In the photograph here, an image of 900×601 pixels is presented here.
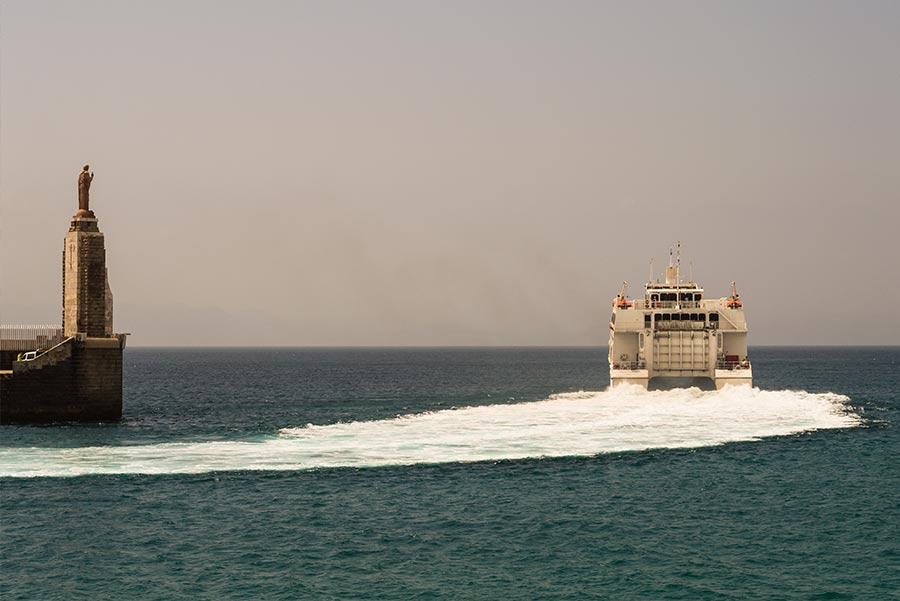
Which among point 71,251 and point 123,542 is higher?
point 71,251

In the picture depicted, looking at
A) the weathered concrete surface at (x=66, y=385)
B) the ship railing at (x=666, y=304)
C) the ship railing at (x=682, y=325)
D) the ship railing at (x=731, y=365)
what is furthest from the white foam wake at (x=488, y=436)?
the weathered concrete surface at (x=66, y=385)

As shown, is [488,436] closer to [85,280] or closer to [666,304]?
[85,280]

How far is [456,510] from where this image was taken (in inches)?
1310

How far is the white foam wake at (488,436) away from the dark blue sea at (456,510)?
28 centimetres

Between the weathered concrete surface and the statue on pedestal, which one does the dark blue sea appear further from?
the statue on pedestal

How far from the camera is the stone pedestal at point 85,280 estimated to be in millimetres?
60219

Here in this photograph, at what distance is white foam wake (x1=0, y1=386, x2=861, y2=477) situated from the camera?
42.5m

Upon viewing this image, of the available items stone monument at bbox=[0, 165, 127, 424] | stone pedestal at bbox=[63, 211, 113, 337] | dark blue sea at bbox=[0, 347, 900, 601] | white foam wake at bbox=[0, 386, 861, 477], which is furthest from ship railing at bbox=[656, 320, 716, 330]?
stone pedestal at bbox=[63, 211, 113, 337]

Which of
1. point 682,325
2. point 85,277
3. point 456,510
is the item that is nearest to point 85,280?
point 85,277

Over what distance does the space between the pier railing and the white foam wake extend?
48.5 feet

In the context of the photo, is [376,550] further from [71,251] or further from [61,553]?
[71,251]

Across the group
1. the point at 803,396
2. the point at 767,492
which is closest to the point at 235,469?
the point at 767,492

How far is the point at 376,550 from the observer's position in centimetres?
2839

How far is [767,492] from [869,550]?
850cm
